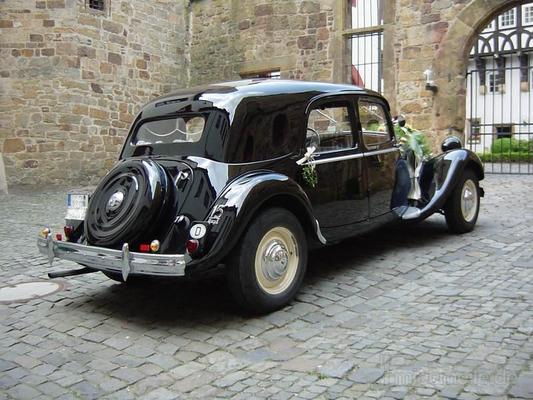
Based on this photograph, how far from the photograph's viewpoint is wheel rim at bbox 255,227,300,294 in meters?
4.00

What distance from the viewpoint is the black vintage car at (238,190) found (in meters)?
3.80

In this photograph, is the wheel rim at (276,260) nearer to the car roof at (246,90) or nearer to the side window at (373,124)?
the car roof at (246,90)

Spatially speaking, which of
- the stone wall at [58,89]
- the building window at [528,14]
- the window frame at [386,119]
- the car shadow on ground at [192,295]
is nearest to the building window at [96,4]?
the stone wall at [58,89]

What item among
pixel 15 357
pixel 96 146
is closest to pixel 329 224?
pixel 15 357

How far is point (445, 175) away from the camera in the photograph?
20.4 feet

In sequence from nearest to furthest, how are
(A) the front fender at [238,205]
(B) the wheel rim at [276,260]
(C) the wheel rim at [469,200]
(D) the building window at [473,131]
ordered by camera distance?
(A) the front fender at [238,205], (B) the wheel rim at [276,260], (C) the wheel rim at [469,200], (D) the building window at [473,131]

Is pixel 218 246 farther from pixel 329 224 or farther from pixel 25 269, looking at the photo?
pixel 25 269

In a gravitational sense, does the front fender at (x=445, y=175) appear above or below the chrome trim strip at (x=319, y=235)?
above

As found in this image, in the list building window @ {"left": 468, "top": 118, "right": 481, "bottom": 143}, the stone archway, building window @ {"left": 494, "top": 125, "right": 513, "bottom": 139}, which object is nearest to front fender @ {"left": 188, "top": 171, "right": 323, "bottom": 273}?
the stone archway

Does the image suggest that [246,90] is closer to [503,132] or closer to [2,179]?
[2,179]

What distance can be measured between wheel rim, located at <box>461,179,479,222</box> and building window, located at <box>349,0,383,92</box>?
7542mm

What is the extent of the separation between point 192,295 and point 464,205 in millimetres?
3551

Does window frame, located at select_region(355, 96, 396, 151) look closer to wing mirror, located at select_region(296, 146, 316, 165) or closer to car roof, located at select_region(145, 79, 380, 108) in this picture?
car roof, located at select_region(145, 79, 380, 108)

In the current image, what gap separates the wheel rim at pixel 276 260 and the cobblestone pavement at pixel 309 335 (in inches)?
8.8
